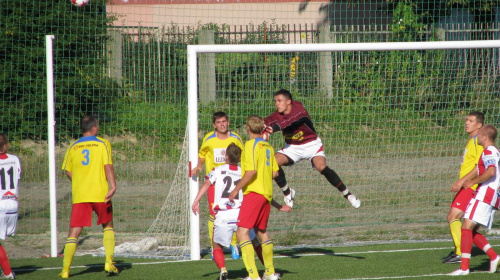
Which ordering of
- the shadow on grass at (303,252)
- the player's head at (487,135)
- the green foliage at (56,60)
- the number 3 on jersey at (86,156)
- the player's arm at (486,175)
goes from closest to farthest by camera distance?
the player's arm at (486,175) → the player's head at (487,135) → the number 3 on jersey at (86,156) → the shadow on grass at (303,252) → the green foliage at (56,60)

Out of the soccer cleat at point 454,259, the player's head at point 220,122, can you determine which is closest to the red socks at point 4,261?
the player's head at point 220,122

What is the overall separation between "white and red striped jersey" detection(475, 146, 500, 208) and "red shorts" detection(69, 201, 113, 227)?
433 cm

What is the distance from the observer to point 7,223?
7047 millimetres

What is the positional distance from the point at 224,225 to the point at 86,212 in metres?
1.83

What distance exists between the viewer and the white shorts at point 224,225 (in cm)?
638

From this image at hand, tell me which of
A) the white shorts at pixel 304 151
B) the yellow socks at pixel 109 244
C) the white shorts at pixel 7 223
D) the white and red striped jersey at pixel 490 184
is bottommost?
the yellow socks at pixel 109 244

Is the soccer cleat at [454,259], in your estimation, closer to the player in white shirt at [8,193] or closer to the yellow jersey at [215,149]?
the yellow jersey at [215,149]

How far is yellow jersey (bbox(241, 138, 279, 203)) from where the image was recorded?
6.27 metres

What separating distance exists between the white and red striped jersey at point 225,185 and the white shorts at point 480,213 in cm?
257

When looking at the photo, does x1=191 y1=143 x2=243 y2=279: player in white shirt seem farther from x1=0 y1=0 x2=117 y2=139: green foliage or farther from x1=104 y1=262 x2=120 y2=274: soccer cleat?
x1=0 y1=0 x2=117 y2=139: green foliage

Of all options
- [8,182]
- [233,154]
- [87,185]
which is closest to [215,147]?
[233,154]

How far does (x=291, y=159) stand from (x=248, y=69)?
270 centimetres

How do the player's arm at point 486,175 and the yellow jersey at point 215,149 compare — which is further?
the yellow jersey at point 215,149

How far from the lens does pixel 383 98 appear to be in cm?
1119
